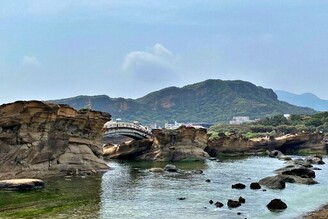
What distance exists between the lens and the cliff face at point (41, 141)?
55125mm

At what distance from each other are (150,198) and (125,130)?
5527 centimetres

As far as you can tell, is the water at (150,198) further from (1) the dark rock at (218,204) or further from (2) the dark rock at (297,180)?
(2) the dark rock at (297,180)

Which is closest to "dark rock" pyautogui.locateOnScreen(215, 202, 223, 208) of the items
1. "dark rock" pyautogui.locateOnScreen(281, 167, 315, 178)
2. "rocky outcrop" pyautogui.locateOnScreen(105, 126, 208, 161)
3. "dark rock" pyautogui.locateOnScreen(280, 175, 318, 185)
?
"dark rock" pyautogui.locateOnScreen(280, 175, 318, 185)

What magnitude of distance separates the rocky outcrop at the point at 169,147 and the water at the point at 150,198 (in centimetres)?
2959

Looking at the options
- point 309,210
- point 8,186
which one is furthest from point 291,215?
point 8,186

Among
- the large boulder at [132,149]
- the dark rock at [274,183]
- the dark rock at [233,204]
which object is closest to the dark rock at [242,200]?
the dark rock at [233,204]

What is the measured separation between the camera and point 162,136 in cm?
9194

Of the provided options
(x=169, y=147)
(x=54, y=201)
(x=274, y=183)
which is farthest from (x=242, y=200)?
(x=169, y=147)

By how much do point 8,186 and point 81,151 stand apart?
19650 millimetres

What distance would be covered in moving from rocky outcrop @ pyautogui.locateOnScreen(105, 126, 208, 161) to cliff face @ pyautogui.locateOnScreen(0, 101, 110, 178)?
90.6 ft

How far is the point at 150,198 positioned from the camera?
143 feet

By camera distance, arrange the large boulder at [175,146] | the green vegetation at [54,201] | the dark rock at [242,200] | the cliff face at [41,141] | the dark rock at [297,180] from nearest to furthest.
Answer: the green vegetation at [54,201], the dark rock at [242,200], the cliff face at [41,141], the dark rock at [297,180], the large boulder at [175,146]

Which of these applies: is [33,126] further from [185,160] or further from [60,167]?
[185,160]

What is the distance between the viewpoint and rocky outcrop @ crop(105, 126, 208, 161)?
300 ft
